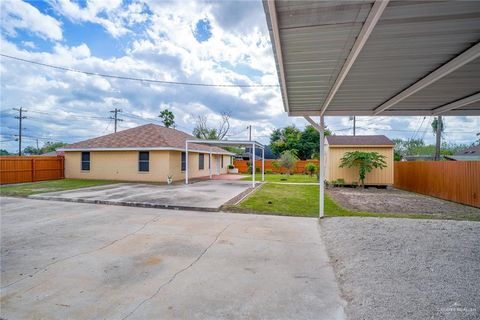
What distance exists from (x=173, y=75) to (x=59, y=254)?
651 inches

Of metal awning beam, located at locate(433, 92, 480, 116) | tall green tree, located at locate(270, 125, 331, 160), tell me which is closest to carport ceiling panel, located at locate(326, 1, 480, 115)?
metal awning beam, located at locate(433, 92, 480, 116)

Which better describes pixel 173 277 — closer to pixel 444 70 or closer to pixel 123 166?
pixel 444 70

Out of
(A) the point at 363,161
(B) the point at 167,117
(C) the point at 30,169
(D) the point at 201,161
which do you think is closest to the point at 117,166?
(C) the point at 30,169

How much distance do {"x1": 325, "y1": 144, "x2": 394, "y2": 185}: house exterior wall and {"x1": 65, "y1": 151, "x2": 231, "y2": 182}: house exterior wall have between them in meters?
9.82

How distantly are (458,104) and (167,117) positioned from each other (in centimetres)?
3394

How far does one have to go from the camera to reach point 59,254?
410cm

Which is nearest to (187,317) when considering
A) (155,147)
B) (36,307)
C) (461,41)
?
(36,307)

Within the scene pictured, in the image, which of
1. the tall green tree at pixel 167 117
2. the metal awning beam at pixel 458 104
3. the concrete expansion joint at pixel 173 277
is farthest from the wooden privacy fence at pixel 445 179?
the tall green tree at pixel 167 117

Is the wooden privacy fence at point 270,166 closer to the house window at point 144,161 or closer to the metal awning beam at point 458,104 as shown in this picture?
the house window at point 144,161

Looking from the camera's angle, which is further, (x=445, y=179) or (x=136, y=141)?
(x=136, y=141)

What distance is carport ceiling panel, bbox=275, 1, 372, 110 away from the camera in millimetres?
2348

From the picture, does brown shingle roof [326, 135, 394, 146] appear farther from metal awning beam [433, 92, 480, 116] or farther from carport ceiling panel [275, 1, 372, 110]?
carport ceiling panel [275, 1, 372, 110]

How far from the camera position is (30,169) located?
50.4 ft

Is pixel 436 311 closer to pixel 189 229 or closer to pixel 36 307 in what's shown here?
pixel 36 307
